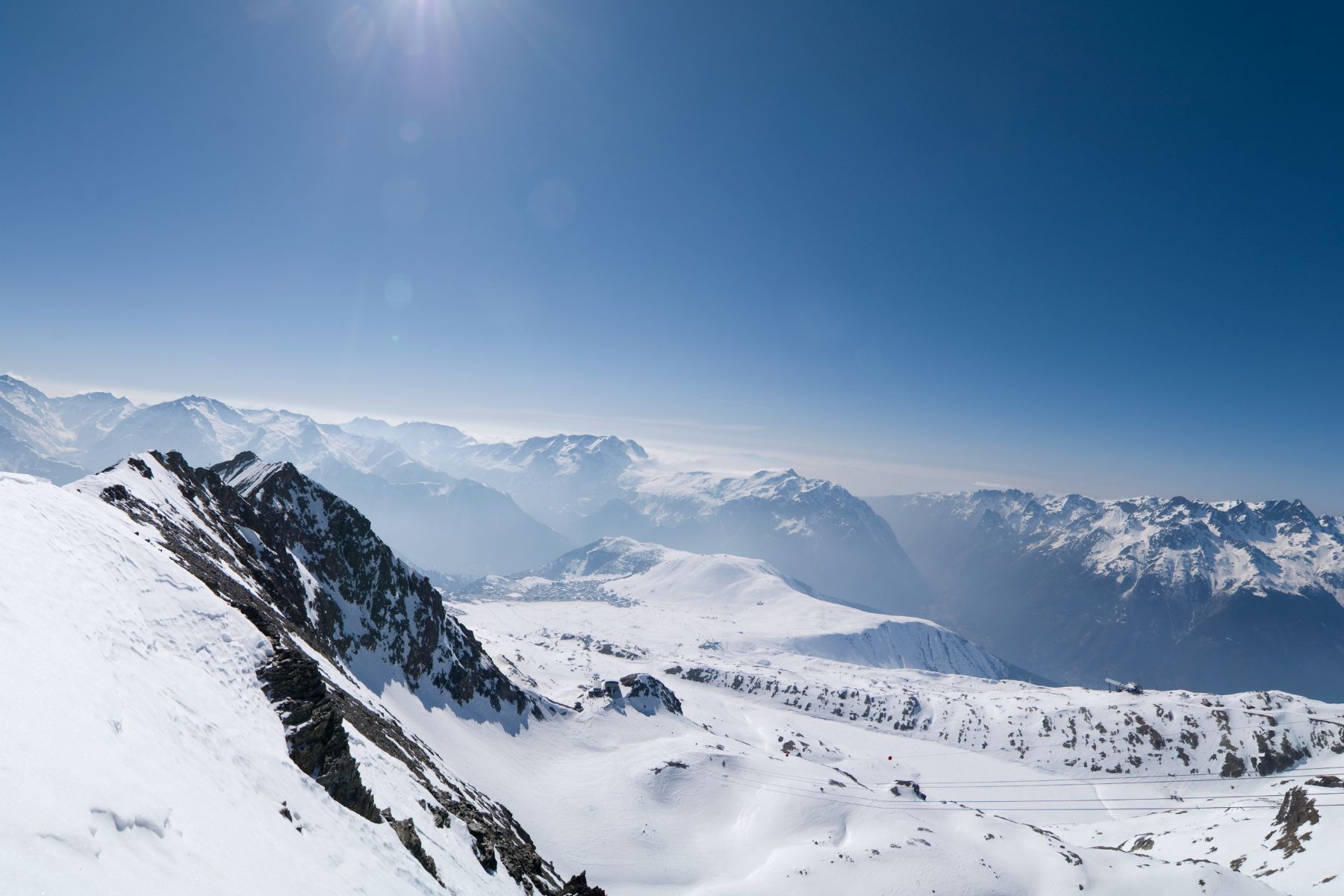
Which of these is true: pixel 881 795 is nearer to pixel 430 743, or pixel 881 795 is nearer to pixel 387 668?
pixel 430 743

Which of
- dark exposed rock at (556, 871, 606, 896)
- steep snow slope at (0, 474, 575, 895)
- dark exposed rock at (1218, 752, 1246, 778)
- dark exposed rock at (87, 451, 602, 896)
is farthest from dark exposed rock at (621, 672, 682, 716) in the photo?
dark exposed rock at (1218, 752, 1246, 778)

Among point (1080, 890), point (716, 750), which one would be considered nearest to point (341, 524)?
point (716, 750)

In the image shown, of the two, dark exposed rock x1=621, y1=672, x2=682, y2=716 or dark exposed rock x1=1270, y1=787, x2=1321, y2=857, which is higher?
dark exposed rock x1=1270, y1=787, x2=1321, y2=857

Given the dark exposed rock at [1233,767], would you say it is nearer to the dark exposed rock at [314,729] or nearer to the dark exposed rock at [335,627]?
the dark exposed rock at [335,627]

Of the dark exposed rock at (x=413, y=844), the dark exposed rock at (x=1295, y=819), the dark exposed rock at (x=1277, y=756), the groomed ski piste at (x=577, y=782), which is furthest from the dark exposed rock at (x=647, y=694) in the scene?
the dark exposed rock at (x=1277, y=756)

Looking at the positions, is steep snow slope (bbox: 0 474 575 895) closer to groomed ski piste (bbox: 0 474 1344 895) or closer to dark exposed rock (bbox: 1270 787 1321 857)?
groomed ski piste (bbox: 0 474 1344 895)
